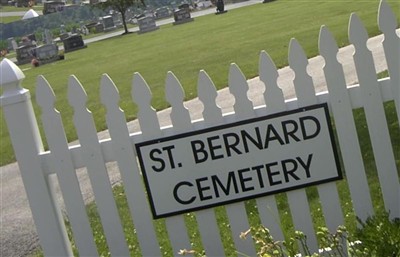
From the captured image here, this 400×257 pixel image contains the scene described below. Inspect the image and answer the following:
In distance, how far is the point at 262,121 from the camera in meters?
4.74

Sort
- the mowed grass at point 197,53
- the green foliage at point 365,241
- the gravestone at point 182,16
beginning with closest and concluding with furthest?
the green foliage at point 365,241, the mowed grass at point 197,53, the gravestone at point 182,16

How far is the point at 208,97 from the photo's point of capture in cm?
481

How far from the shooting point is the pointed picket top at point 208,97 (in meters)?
4.79

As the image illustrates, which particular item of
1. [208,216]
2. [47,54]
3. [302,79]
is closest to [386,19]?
[302,79]

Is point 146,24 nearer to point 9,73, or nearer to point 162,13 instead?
point 162,13

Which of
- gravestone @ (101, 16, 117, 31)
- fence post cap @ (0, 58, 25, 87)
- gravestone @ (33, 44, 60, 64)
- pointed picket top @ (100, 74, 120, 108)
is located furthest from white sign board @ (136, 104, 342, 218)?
gravestone @ (101, 16, 117, 31)

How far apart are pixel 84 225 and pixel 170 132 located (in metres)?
0.80

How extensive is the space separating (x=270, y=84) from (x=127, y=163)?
3.10 ft

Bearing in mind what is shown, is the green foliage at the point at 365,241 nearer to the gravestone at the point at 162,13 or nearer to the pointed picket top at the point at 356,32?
the pointed picket top at the point at 356,32

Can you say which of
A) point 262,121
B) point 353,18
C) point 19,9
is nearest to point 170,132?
point 262,121

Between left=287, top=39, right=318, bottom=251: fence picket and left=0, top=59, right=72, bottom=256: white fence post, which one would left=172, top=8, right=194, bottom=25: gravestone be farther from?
left=287, top=39, right=318, bottom=251: fence picket

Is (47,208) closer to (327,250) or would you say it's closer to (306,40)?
(327,250)

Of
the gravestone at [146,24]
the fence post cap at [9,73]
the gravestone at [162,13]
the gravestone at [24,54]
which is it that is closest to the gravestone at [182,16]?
the gravestone at [146,24]

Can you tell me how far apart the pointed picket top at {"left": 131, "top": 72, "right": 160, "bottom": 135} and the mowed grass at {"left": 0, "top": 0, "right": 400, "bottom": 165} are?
27.3 feet
